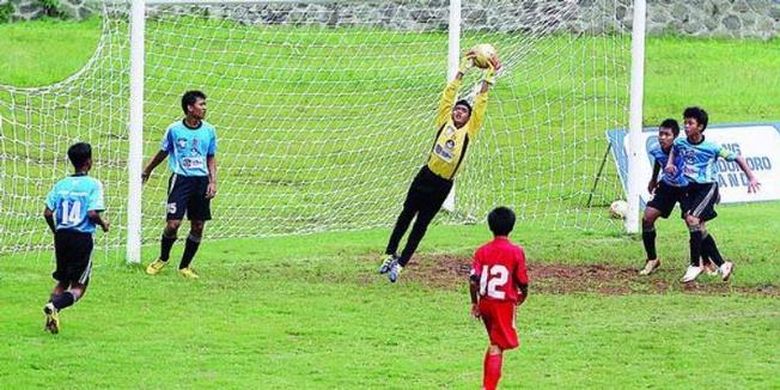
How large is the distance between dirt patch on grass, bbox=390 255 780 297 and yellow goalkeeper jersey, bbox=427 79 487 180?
4.25 ft

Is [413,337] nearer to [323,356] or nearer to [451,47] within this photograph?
[323,356]

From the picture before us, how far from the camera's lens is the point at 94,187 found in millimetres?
13719

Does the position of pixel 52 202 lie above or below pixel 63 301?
above

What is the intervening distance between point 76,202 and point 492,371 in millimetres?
3987

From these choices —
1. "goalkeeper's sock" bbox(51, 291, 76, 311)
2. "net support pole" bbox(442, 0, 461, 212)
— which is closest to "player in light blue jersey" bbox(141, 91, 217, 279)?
"goalkeeper's sock" bbox(51, 291, 76, 311)

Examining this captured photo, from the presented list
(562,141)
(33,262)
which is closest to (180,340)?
(33,262)

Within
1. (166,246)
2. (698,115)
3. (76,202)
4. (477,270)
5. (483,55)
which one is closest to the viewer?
(477,270)

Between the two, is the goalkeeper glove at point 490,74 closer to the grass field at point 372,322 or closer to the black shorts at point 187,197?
the grass field at point 372,322

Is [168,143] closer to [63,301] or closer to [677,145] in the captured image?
[63,301]

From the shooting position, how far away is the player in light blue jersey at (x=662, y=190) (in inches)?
674

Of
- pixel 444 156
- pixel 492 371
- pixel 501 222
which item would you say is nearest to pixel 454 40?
pixel 444 156

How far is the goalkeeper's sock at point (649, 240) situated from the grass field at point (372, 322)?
24 cm

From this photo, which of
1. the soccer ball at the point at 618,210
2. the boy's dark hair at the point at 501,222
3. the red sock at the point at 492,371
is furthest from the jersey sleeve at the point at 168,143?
the soccer ball at the point at 618,210

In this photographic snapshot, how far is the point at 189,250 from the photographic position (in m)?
16.7
